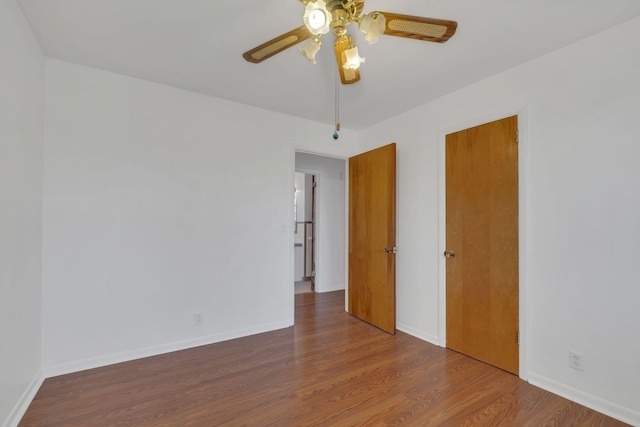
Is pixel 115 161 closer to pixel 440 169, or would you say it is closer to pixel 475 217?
pixel 440 169

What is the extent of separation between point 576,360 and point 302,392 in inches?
73.0

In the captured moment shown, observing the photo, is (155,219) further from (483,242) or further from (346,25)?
(483,242)

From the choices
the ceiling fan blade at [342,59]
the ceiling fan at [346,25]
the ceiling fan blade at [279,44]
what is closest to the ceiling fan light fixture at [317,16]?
the ceiling fan at [346,25]

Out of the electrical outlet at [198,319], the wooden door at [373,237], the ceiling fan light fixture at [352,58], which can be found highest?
the ceiling fan light fixture at [352,58]

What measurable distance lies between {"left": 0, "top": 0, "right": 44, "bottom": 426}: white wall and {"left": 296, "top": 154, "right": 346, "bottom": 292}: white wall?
322cm

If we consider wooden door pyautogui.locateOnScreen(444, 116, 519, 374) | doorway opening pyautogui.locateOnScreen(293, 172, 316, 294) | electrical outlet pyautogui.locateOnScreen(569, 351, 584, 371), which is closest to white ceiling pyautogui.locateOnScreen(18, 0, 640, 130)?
wooden door pyautogui.locateOnScreen(444, 116, 519, 374)

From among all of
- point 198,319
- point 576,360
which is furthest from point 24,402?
point 576,360

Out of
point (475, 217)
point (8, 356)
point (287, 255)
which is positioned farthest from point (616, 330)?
point (8, 356)

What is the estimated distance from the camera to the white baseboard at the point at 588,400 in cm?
171

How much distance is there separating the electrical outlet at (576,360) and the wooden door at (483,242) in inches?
13.3

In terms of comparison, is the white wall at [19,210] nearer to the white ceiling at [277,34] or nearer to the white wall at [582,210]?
the white ceiling at [277,34]

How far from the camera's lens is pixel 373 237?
11.0ft

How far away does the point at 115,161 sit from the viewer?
2.42 metres

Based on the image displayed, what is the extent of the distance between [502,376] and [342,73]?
2.50 m
